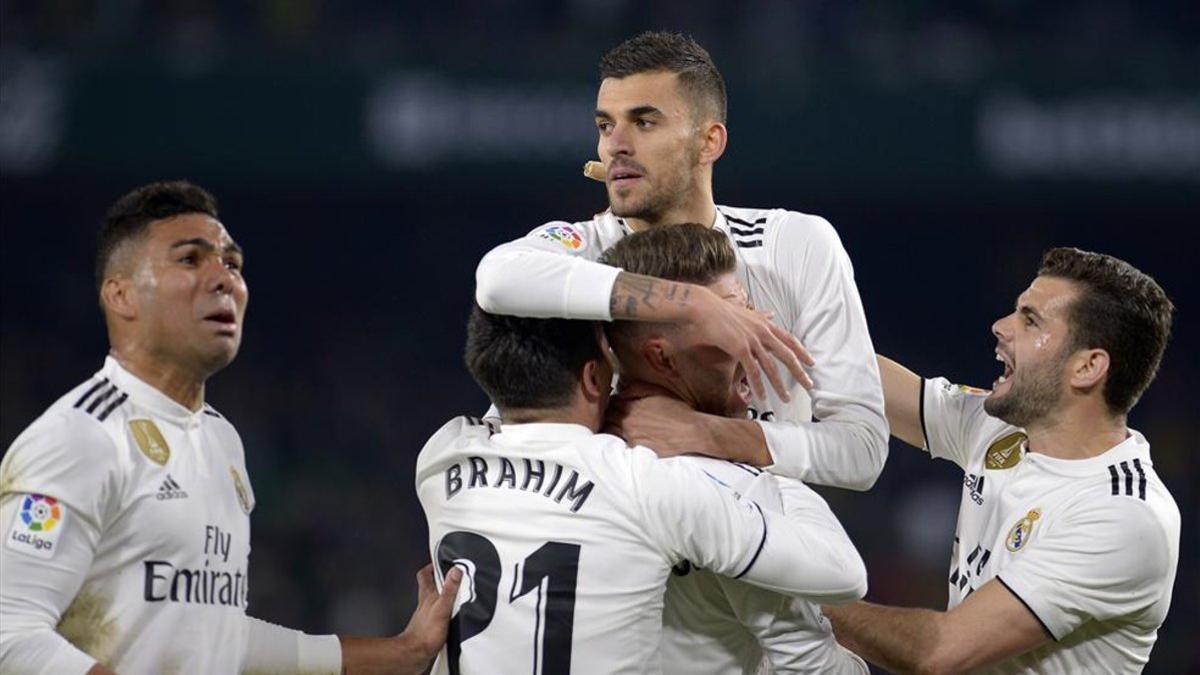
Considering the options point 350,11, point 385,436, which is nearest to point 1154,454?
point 385,436

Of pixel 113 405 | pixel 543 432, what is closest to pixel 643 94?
pixel 543 432

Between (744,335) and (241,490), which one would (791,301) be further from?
(241,490)

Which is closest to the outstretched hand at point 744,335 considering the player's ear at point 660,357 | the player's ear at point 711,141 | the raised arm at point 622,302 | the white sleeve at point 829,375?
the raised arm at point 622,302

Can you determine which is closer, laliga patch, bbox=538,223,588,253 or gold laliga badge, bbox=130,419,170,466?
gold laliga badge, bbox=130,419,170,466

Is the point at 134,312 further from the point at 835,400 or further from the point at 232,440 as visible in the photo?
the point at 835,400

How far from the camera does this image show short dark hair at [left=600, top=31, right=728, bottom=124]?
439 centimetres

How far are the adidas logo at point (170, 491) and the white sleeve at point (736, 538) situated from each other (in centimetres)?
104

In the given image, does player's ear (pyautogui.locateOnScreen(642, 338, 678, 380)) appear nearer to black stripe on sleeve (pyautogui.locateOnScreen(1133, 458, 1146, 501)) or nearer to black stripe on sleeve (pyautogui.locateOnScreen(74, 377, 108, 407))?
black stripe on sleeve (pyautogui.locateOnScreen(74, 377, 108, 407))

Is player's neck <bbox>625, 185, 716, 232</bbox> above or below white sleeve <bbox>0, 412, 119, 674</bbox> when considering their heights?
above

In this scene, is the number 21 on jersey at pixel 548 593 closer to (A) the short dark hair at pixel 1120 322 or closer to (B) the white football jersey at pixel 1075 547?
(B) the white football jersey at pixel 1075 547

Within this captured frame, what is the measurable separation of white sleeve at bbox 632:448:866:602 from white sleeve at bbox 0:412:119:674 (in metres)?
1.17

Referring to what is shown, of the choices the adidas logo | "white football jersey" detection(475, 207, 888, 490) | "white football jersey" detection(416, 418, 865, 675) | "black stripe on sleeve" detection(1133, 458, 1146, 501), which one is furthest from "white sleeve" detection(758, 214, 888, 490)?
the adidas logo

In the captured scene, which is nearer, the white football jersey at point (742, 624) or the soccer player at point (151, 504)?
the soccer player at point (151, 504)

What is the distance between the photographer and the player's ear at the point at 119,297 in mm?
3770
